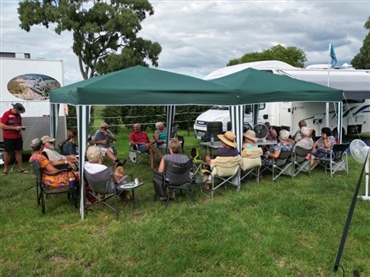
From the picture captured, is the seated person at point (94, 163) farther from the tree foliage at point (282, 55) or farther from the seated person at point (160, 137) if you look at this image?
the tree foliage at point (282, 55)

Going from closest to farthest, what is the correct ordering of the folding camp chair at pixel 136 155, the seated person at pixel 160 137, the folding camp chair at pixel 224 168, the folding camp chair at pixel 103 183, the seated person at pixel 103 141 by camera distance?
the folding camp chair at pixel 103 183
the folding camp chair at pixel 224 168
the seated person at pixel 103 141
the folding camp chair at pixel 136 155
the seated person at pixel 160 137

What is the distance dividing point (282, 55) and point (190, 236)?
33863 millimetres

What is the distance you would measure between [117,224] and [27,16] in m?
18.3

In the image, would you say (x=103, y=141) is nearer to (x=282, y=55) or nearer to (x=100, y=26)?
(x=100, y=26)

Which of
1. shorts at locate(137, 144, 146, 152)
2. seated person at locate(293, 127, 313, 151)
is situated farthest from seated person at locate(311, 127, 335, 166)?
shorts at locate(137, 144, 146, 152)

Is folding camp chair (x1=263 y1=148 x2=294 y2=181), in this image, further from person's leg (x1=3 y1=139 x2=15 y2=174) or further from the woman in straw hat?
person's leg (x1=3 y1=139 x2=15 y2=174)

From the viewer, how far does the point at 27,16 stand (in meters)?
18.8

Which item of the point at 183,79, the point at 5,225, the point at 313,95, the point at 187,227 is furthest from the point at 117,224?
the point at 313,95

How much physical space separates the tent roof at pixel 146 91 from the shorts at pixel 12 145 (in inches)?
66.5

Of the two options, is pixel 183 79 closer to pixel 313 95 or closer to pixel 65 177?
pixel 65 177

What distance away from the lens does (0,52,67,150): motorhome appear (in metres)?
7.75

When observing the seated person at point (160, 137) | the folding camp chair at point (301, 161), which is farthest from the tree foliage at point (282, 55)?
the folding camp chair at point (301, 161)

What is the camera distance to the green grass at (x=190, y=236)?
10.6ft

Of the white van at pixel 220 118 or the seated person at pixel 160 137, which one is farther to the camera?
the white van at pixel 220 118
